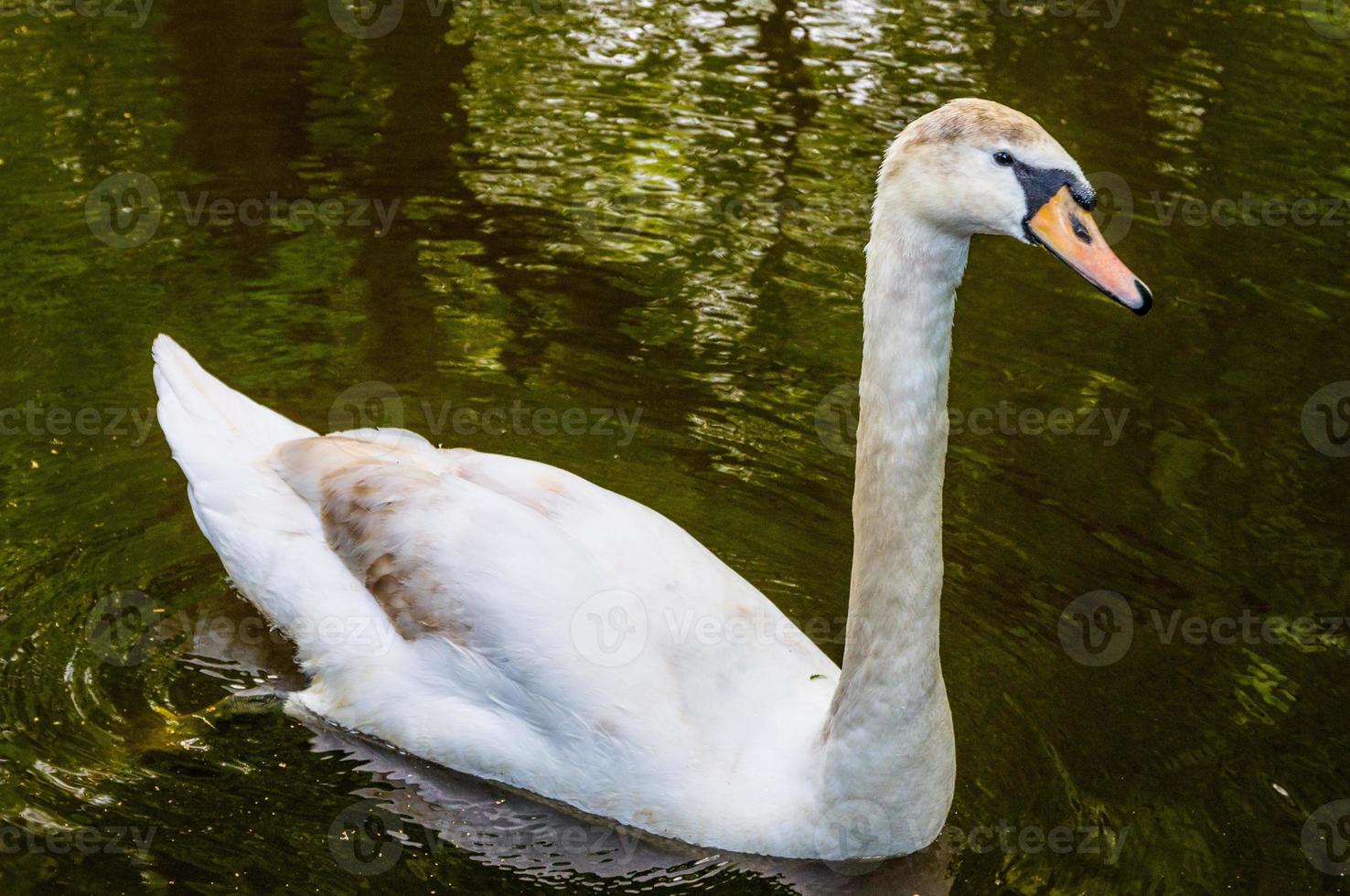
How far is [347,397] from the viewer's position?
329 inches

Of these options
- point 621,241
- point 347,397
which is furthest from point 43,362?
point 621,241

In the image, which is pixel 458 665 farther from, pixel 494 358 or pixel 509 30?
pixel 509 30

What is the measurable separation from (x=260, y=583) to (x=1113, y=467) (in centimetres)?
430
